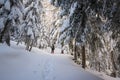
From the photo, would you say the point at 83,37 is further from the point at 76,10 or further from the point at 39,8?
the point at 39,8

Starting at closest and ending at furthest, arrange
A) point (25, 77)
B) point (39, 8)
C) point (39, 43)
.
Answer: point (25, 77), point (39, 8), point (39, 43)

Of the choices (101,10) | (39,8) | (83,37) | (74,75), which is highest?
(39,8)

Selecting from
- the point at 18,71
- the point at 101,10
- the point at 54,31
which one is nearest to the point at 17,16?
the point at 18,71

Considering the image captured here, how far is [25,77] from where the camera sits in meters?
13.5

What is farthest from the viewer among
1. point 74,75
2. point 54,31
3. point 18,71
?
point 54,31

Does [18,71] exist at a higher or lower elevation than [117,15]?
lower

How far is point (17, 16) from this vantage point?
2039 cm

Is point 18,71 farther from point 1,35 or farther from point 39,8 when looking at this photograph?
point 39,8

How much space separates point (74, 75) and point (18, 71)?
3.69 m

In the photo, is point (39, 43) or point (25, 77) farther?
point (39, 43)

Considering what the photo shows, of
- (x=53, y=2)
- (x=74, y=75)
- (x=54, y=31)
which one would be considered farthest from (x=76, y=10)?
(x=54, y=31)

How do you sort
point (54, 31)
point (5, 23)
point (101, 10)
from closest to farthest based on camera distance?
point (101, 10), point (5, 23), point (54, 31)

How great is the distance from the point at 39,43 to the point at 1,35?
95.8 ft

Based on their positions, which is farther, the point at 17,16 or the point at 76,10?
the point at 17,16
